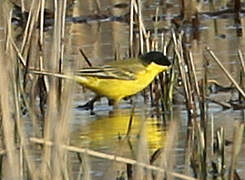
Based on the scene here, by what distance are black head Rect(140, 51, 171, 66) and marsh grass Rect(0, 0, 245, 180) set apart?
0.07m

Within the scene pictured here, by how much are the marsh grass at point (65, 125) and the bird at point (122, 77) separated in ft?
0.33

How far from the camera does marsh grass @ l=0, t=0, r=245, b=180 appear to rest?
4246mm

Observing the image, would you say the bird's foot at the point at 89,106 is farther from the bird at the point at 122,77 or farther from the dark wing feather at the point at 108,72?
the dark wing feather at the point at 108,72

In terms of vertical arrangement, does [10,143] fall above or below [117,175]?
above

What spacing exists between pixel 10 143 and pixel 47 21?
7.19 metres

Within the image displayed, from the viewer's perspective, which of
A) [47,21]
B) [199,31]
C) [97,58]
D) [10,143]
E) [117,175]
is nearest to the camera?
[10,143]

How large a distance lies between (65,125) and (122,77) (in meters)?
3.27

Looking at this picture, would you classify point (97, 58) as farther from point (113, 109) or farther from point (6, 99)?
point (6, 99)

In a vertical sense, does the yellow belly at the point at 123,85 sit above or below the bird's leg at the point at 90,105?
above

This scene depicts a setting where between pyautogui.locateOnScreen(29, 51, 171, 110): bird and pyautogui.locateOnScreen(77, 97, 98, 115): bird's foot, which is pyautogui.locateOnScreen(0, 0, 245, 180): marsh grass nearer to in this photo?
pyautogui.locateOnScreen(29, 51, 171, 110): bird

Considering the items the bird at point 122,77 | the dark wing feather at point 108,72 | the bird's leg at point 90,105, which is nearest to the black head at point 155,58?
the bird at point 122,77

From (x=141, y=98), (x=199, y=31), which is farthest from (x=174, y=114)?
(x=199, y=31)

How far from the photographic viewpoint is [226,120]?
680 centimetres

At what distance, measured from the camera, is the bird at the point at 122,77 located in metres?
7.33
